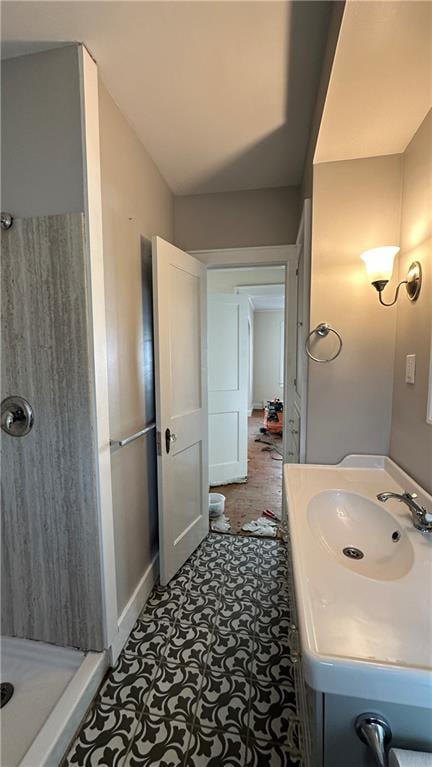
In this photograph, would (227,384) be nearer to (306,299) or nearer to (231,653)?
(306,299)

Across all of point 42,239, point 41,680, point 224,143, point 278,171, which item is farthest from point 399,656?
point 278,171

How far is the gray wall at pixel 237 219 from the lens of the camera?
2.18m

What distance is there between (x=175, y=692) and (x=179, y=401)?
135 centimetres

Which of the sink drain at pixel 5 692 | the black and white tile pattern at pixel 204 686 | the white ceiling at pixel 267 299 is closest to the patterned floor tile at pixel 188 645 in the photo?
the black and white tile pattern at pixel 204 686

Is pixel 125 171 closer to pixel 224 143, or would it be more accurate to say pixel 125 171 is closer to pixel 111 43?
pixel 111 43

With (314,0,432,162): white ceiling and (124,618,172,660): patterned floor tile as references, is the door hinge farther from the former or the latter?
(314,0,432,162): white ceiling

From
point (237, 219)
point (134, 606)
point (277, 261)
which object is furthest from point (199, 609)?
point (237, 219)

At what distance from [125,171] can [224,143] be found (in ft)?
1.93

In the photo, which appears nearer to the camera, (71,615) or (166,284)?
(71,615)

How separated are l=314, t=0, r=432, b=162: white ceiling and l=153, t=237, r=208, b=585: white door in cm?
97

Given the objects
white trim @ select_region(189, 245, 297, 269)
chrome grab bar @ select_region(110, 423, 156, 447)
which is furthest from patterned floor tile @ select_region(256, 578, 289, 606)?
white trim @ select_region(189, 245, 297, 269)

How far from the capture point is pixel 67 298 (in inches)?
49.9

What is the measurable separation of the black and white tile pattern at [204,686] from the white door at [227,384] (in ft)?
4.69

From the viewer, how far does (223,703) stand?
4.19ft
